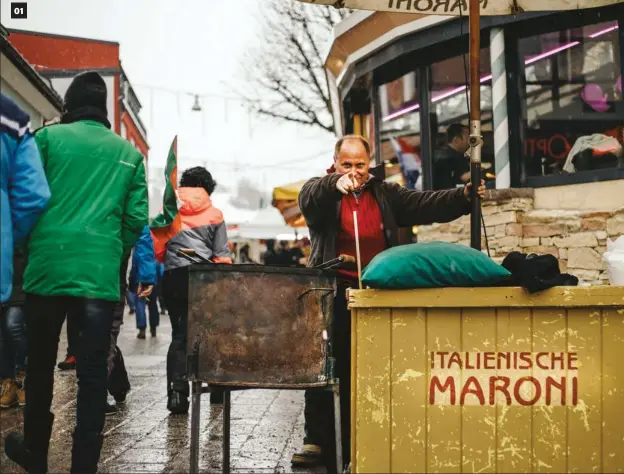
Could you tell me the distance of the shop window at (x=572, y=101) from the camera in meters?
8.90

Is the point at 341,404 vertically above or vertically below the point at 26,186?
below

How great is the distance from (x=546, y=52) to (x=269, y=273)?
21.8 feet

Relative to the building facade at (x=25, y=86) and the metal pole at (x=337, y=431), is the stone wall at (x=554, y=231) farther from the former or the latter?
the building facade at (x=25, y=86)

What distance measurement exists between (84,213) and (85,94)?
726 mm

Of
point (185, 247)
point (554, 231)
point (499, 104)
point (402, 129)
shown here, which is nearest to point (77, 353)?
point (185, 247)

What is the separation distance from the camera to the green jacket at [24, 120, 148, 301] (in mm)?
4227

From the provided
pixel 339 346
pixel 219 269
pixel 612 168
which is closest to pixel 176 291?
pixel 339 346

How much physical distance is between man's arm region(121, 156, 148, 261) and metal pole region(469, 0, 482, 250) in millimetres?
1745

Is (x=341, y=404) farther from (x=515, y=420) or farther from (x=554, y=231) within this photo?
(x=554, y=231)

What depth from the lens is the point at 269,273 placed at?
384cm

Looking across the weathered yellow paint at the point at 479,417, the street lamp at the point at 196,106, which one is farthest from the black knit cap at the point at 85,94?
the street lamp at the point at 196,106

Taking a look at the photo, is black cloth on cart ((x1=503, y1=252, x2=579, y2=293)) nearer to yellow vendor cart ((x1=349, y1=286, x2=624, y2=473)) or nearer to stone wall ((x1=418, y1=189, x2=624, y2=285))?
yellow vendor cart ((x1=349, y1=286, x2=624, y2=473))

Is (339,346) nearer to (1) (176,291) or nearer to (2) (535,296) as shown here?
(2) (535,296)

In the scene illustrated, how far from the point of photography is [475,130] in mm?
4594
